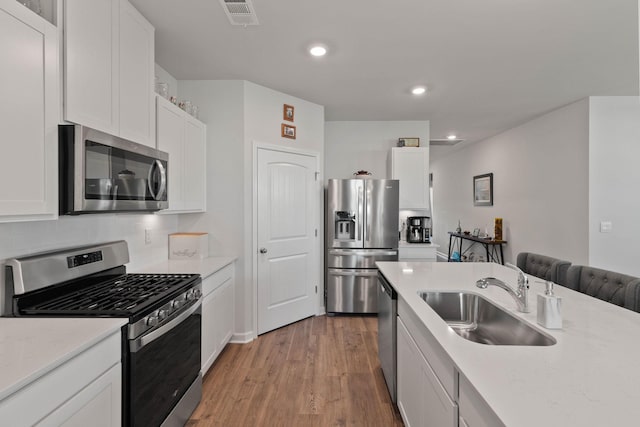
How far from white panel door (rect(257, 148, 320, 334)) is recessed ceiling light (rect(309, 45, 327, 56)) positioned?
3.69 feet

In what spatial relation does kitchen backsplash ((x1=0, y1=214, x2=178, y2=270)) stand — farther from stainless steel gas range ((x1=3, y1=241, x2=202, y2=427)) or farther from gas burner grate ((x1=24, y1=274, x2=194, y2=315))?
gas burner grate ((x1=24, y1=274, x2=194, y2=315))

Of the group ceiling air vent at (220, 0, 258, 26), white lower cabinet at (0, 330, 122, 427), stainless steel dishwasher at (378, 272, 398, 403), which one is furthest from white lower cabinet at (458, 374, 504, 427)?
ceiling air vent at (220, 0, 258, 26)

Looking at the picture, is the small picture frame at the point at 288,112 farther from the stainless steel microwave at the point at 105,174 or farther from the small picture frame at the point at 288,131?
the stainless steel microwave at the point at 105,174

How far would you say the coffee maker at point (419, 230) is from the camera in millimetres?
4445

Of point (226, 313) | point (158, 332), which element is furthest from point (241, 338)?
point (158, 332)

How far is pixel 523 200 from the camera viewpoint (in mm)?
4789

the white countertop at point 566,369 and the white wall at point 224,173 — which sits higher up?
the white wall at point 224,173

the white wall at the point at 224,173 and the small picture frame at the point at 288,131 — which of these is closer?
the white wall at the point at 224,173

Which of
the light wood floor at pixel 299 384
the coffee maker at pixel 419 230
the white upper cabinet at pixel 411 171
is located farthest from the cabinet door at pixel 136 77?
the coffee maker at pixel 419 230

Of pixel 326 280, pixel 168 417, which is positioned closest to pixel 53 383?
pixel 168 417

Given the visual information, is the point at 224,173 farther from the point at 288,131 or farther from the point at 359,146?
the point at 359,146

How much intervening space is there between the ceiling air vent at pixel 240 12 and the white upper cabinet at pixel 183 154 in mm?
760

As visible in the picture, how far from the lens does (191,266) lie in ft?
8.62

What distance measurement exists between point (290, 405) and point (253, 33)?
266 centimetres
